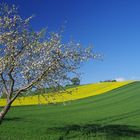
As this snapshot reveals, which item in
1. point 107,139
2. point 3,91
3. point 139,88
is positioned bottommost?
point 107,139

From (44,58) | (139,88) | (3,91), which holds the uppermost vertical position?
(139,88)

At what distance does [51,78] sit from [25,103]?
40.1 metres

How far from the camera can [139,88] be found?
295 ft

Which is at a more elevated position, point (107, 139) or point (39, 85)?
point (39, 85)

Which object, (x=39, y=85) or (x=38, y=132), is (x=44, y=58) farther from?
(x=38, y=132)

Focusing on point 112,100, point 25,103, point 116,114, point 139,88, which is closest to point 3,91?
point 116,114

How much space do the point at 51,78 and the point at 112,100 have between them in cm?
4351

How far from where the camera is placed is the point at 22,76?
1227 inches

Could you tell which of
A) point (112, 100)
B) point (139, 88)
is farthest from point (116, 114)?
point (139, 88)

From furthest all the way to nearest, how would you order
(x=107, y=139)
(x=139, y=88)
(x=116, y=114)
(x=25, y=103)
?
(x=139, y=88) → (x=25, y=103) → (x=116, y=114) → (x=107, y=139)

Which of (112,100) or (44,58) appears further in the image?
(112,100)

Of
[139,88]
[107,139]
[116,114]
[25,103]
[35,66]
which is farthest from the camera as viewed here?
[139,88]

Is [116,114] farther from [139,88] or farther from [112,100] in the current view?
[139,88]

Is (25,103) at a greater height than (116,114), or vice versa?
(25,103)
